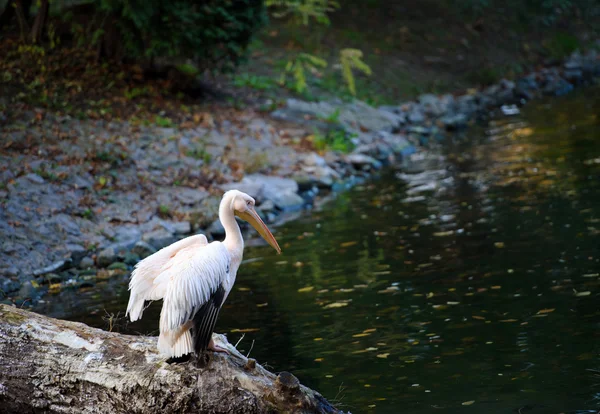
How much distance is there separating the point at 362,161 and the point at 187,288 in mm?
14847

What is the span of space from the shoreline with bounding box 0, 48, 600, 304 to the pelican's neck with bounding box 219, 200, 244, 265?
17.6ft

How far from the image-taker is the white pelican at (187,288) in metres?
5.98

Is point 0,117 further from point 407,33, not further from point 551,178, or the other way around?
point 407,33

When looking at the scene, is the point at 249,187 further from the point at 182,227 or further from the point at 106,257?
the point at 106,257

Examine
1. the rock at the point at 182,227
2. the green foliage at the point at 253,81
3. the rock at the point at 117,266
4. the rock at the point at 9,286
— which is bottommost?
the rock at the point at 117,266

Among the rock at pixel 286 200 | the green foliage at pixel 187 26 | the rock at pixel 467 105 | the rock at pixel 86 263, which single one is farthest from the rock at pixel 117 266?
the rock at pixel 467 105

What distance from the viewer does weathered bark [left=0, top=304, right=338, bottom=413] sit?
5.86m

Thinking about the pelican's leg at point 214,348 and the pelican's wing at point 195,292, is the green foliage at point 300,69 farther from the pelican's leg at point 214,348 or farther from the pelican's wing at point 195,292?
the pelican's leg at point 214,348

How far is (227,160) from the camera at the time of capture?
18.5m

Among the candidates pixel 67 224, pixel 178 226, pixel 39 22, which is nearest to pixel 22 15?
pixel 39 22

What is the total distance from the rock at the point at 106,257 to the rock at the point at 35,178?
2.32 m

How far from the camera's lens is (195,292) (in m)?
6.08

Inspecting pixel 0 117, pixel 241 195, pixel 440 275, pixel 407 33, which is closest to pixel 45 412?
pixel 241 195

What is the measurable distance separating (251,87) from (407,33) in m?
11.5
